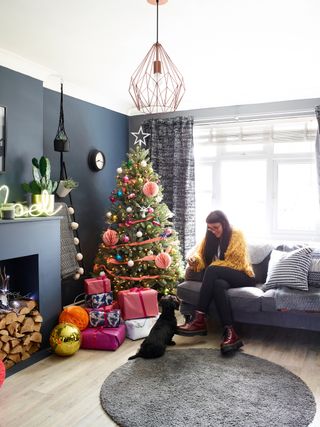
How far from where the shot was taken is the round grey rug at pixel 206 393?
7.04 ft

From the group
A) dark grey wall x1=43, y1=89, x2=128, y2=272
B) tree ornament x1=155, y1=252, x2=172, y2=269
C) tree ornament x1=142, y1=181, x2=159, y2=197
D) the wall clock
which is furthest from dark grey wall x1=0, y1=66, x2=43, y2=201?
tree ornament x1=155, y1=252, x2=172, y2=269

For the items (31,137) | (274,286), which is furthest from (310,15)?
(31,137)

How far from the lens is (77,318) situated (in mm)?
3221

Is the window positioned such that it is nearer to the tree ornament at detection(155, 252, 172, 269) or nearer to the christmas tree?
the christmas tree

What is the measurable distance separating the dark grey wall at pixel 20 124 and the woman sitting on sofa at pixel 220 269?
166cm

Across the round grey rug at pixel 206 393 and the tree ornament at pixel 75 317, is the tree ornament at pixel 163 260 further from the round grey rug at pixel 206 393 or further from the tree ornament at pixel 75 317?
the round grey rug at pixel 206 393

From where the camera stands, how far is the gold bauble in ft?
9.69

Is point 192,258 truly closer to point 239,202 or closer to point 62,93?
point 239,202

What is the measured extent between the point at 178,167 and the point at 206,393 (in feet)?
9.41

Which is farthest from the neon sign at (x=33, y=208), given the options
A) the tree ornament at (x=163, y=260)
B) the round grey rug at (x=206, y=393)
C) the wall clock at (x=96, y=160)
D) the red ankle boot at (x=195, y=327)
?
the red ankle boot at (x=195, y=327)

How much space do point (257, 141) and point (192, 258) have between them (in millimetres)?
1701

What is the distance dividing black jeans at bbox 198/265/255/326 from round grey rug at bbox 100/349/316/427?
0.39 metres

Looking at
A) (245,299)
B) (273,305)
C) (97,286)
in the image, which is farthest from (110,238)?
(273,305)

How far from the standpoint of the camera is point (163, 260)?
386cm
